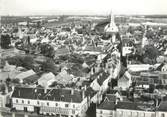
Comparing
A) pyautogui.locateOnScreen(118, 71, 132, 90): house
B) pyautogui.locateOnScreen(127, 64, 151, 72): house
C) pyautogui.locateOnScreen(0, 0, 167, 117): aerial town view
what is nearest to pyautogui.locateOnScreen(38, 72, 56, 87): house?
pyautogui.locateOnScreen(0, 0, 167, 117): aerial town view

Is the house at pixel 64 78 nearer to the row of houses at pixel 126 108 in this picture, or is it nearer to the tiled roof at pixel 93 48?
the tiled roof at pixel 93 48

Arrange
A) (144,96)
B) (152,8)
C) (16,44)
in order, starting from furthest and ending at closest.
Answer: (16,44) → (144,96) → (152,8)

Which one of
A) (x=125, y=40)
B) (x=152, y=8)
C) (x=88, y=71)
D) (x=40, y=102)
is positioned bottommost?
(x=40, y=102)

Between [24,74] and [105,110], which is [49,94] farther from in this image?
[105,110]

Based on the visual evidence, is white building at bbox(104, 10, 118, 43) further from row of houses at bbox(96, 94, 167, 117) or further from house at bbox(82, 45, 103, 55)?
row of houses at bbox(96, 94, 167, 117)

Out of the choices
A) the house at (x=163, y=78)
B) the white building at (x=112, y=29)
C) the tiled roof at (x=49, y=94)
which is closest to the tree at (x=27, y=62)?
the tiled roof at (x=49, y=94)

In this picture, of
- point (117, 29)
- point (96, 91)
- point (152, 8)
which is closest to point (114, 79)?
point (96, 91)

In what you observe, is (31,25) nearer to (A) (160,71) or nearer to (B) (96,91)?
(B) (96,91)
